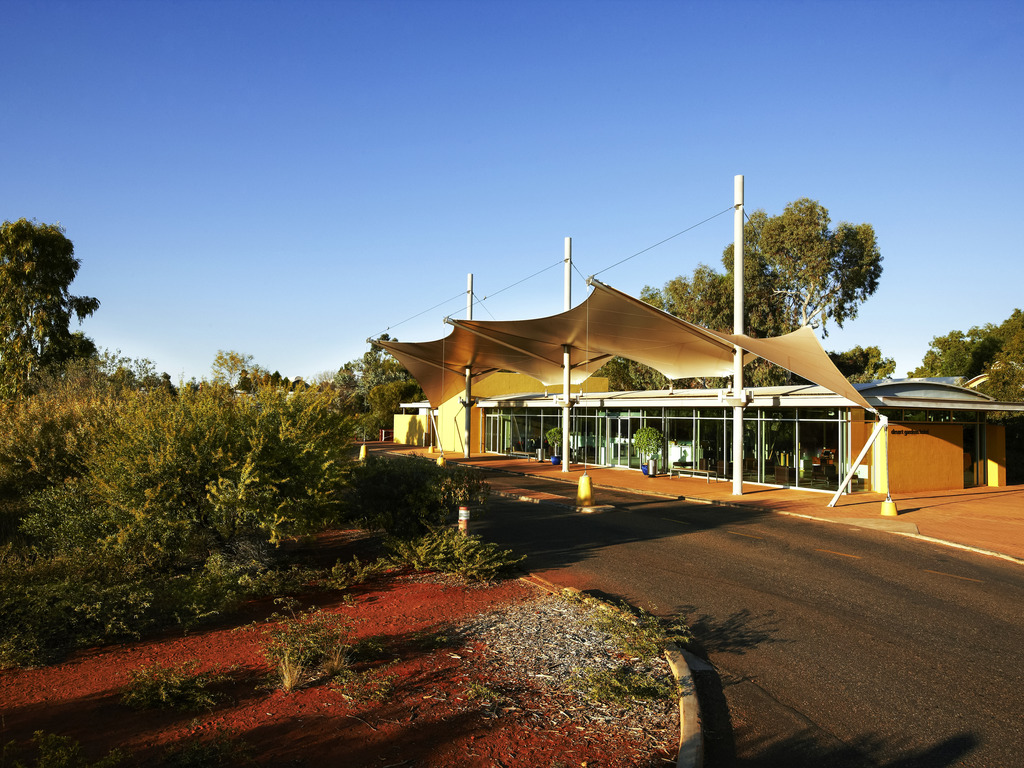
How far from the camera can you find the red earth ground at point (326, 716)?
4.13 m

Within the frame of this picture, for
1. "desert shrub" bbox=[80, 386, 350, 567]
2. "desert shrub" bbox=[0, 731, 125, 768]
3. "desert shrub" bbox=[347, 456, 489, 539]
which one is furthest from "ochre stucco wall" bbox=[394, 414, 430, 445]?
"desert shrub" bbox=[0, 731, 125, 768]

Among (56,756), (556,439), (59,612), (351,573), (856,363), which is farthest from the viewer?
(856,363)

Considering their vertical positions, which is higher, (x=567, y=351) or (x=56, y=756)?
(x=567, y=351)

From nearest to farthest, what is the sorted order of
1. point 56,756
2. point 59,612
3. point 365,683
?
point 56,756
point 365,683
point 59,612

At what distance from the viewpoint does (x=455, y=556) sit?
9.12 m

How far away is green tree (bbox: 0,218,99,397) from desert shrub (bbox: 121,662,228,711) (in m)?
27.2

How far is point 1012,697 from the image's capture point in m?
5.46

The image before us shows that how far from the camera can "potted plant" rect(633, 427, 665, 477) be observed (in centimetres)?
2782

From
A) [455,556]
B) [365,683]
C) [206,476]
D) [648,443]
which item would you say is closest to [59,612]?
[206,476]

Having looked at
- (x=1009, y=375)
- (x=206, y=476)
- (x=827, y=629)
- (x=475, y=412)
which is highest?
(x=1009, y=375)

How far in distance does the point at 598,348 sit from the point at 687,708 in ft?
76.3

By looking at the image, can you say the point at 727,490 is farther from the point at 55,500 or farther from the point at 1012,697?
the point at 55,500

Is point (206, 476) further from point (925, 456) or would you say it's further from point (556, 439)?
point (556, 439)

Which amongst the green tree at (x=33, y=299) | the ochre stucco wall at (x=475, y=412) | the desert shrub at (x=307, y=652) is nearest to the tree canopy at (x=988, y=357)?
the ochre stucco wall at (x=475, y=412)
